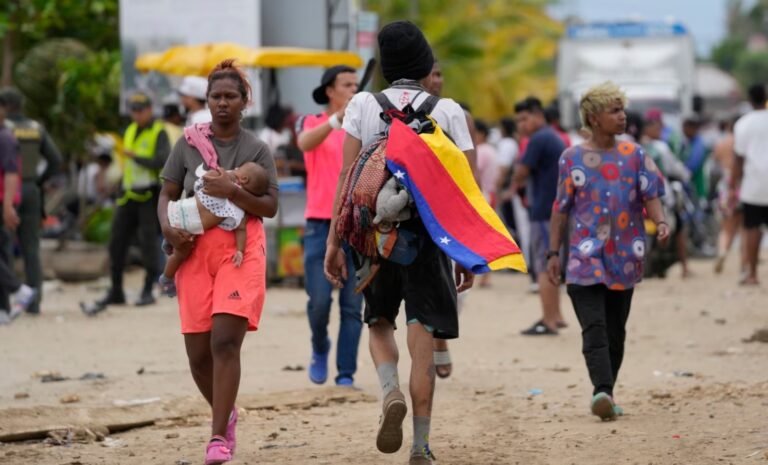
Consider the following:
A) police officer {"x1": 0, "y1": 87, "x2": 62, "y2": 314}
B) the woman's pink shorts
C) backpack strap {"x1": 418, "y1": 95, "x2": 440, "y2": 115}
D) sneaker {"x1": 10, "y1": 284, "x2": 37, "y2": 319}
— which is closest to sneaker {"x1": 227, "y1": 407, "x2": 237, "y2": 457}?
the woman's pink shorts

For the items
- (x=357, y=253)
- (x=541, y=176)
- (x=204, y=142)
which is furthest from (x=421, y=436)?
(x=541, y=176)

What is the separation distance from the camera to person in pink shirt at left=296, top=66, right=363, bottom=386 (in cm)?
870

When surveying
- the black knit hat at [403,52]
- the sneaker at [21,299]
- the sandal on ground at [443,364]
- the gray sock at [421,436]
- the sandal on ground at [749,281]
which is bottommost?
the sandal on ground at [749,281]

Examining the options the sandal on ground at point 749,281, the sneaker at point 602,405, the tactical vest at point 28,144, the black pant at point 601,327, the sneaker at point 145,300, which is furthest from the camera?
the sandal on ground at point 749,281

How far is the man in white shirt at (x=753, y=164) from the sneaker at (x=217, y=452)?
9.59 meters

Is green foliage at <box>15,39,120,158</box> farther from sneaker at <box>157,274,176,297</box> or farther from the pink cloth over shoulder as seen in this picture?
the pink cloth over shoulder

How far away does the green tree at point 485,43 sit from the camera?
3397cm

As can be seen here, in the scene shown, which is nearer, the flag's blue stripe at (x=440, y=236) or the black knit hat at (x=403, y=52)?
the flag's blue stripe at (x=440, y=236)

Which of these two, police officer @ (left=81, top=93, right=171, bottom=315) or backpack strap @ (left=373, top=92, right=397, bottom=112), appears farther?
police officer @ (left=81, top=93, right=171, bottom=315)

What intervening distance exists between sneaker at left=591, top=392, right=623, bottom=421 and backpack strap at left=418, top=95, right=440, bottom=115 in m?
1.97

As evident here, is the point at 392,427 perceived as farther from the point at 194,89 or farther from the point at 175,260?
the point at 194,89

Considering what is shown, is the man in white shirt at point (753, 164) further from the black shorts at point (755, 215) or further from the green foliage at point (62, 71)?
the green foliage at point (62, 71)

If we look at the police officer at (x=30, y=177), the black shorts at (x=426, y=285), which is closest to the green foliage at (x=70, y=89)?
the police officer at (x=30, y=177)

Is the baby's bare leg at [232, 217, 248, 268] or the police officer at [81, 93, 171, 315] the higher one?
the baby's bare leg at [232, 217, 248, 268]
